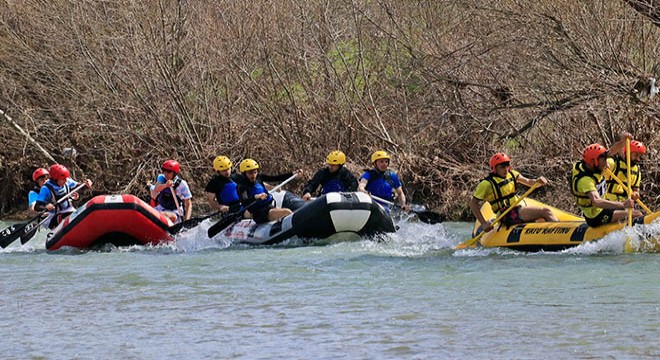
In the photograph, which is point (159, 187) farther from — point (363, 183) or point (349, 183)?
point (363, 183)

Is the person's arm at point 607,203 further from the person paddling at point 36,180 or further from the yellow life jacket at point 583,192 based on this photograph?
the person paddling at point 36,180

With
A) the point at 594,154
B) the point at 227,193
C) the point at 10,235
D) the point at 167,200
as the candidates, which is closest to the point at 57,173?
the point at 10,235

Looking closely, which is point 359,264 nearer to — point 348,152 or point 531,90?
point 531,90

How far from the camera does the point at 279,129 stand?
2072cm

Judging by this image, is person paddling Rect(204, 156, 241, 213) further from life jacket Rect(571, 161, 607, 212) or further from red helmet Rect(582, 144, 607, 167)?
red helmet Rect(582, 144, 607, 167)

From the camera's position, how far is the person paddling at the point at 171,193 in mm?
14906

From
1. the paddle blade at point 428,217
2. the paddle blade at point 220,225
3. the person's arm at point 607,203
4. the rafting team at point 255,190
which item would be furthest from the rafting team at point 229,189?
the person's arm at point 607,203

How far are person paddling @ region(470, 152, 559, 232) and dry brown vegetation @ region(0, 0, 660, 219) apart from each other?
5.06 m

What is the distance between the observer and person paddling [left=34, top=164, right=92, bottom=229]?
15.0 metres

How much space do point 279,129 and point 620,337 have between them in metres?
13.5

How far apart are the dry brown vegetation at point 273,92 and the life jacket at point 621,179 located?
5.23 metres

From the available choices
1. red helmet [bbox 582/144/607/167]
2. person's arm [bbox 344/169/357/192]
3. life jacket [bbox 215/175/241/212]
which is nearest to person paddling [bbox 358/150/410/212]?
person's arm [bbox 344/169/357/192]

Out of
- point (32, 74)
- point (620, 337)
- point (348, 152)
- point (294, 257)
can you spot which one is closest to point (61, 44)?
point (32, 74)

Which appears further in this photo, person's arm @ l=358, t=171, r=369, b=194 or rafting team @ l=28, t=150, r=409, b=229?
person's arm @ l=358, t=171, r=369, b=194
